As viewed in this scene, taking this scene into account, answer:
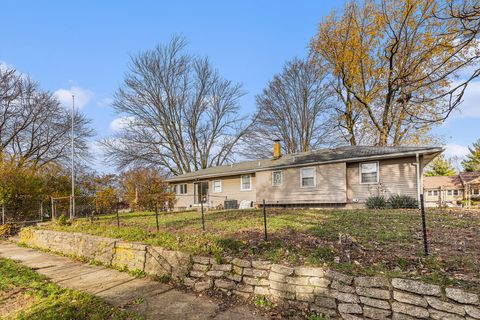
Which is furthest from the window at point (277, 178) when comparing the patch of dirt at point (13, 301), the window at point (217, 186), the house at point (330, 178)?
the patch of dirt at point (13, 301)

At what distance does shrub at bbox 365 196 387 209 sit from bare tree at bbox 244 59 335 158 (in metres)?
12.5

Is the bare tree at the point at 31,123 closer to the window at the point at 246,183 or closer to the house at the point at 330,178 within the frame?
the house at the point at 330,178

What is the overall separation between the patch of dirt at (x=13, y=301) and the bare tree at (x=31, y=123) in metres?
17.7

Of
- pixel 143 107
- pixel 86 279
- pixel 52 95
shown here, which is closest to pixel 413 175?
pixel 86 279

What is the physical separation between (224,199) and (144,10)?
12.5 meters

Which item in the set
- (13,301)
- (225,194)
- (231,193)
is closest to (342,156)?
(231,193)

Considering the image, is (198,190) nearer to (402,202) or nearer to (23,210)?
(23,210)

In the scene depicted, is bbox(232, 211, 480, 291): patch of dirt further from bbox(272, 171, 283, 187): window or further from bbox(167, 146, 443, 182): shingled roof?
bbox(272, 171, 283, 187): window

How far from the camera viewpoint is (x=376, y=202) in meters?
12.0

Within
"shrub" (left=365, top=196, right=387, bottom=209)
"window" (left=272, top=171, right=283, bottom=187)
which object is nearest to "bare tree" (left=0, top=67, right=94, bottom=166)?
"window" (left=272, top=171, right=283, bottom=187)

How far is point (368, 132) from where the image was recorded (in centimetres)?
1970

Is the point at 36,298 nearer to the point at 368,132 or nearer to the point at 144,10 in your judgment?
the point at 144,10

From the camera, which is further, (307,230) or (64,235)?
(64,235)

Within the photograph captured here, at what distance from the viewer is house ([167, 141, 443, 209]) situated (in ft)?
39.6
